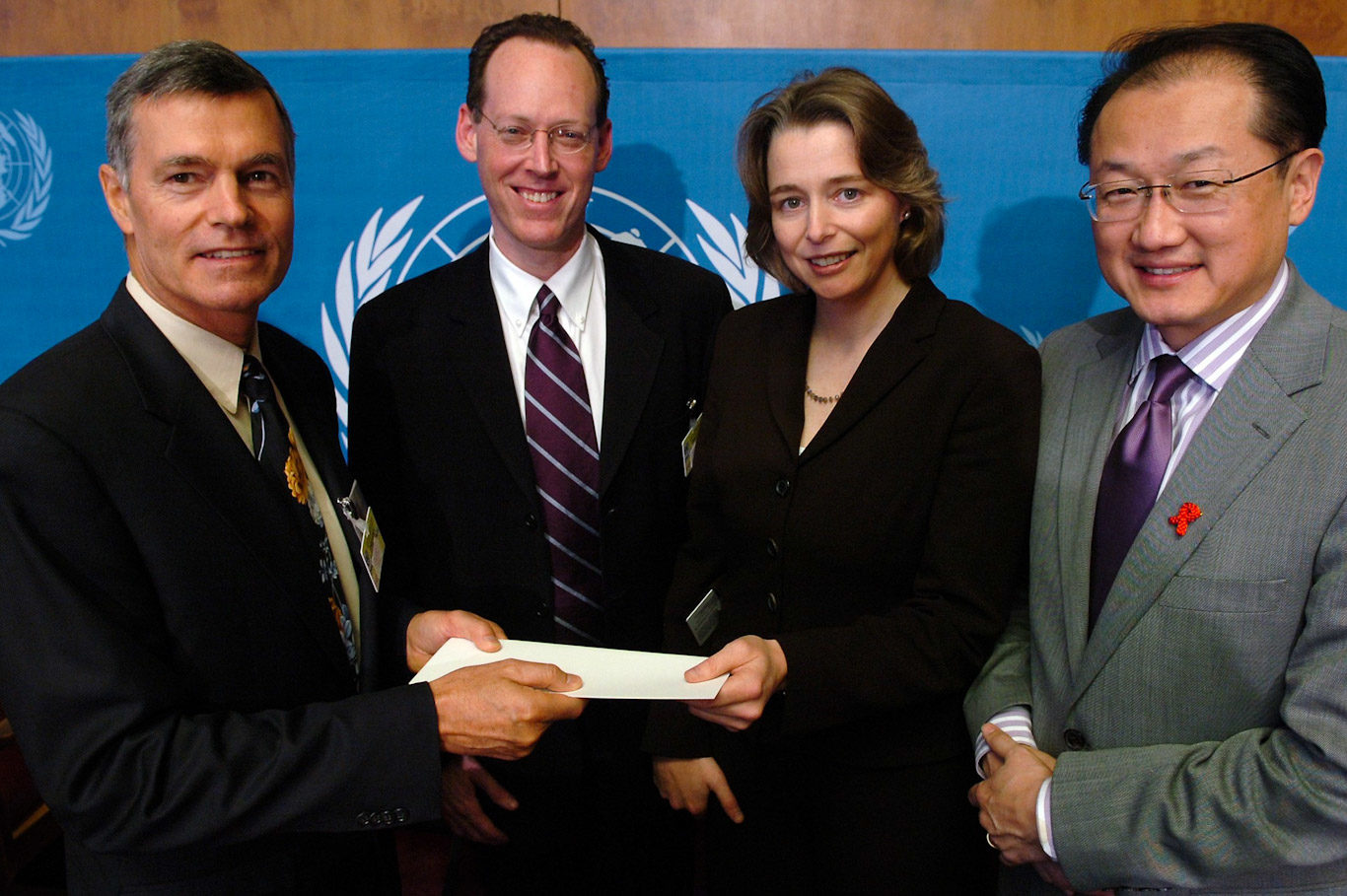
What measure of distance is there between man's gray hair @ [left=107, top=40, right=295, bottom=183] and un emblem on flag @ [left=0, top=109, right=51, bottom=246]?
1.71m

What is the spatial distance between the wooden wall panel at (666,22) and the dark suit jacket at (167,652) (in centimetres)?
159

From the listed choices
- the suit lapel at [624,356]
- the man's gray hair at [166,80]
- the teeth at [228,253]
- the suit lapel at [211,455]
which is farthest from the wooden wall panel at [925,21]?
the suit lapel at [211,455]

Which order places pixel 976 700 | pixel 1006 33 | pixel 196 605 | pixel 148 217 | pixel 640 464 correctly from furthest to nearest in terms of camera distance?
pixel 1006 33 → pixel 640 464 → pixel 976 700 → pixel 148 217 → pixel 196 605

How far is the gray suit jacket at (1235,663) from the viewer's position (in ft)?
4.16

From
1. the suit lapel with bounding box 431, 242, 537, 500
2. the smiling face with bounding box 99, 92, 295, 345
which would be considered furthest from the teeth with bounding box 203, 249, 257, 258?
the suit lapel with bounding box 431, 242, 537, 500

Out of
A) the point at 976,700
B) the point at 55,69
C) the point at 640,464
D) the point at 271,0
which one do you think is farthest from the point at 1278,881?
the point at 55,69

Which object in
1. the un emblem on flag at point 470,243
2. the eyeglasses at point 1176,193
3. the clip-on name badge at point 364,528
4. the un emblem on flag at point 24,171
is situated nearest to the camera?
the eyeglasses at point 1176,193

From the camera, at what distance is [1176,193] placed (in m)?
1.41

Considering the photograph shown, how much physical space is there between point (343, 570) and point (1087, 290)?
219 centimetres

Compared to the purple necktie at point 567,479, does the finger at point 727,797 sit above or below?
below

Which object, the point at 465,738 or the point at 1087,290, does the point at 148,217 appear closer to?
the point at 465,738

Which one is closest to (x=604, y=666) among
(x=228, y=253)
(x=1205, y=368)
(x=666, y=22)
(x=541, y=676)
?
(x=541, y=676)

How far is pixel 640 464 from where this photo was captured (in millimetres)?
2150

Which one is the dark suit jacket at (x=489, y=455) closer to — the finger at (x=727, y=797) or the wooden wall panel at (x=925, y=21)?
the finger at (x=727, y=797)
